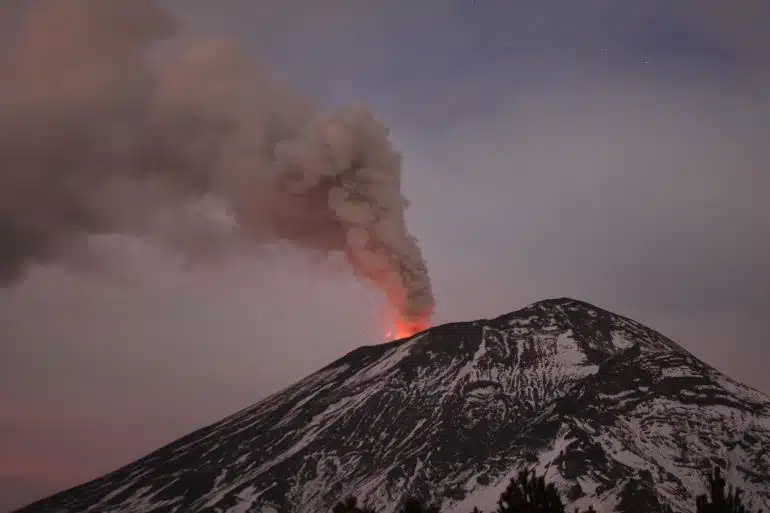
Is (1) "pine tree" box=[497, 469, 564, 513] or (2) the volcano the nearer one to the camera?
(1) "pine tree" box=[497, 469, 564, 513]

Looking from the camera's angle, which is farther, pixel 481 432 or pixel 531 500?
pixel 481 432

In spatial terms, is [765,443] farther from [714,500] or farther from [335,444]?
[714,500]

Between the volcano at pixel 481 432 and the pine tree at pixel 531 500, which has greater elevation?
the volcano at pixel 481 432

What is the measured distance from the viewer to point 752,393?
13050 centimetres

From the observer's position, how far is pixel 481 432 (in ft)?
404

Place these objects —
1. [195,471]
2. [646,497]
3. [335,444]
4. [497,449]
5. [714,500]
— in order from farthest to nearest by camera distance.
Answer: [195,471]
[335,444]
[497,449]
[646,497]
[714,500]

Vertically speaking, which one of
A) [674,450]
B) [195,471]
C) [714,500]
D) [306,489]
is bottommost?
[714,500]

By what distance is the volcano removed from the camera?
4301 inches

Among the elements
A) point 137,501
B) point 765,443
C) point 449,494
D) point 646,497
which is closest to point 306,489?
point 449,494

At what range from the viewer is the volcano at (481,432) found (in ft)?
358

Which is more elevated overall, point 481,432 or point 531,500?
point 481,432

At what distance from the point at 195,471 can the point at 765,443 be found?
75.1 m

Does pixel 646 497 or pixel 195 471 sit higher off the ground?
pixel 195 471

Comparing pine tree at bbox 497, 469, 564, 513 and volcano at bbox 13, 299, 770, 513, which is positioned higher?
volcano at bbox 13, 299, 770, 513
